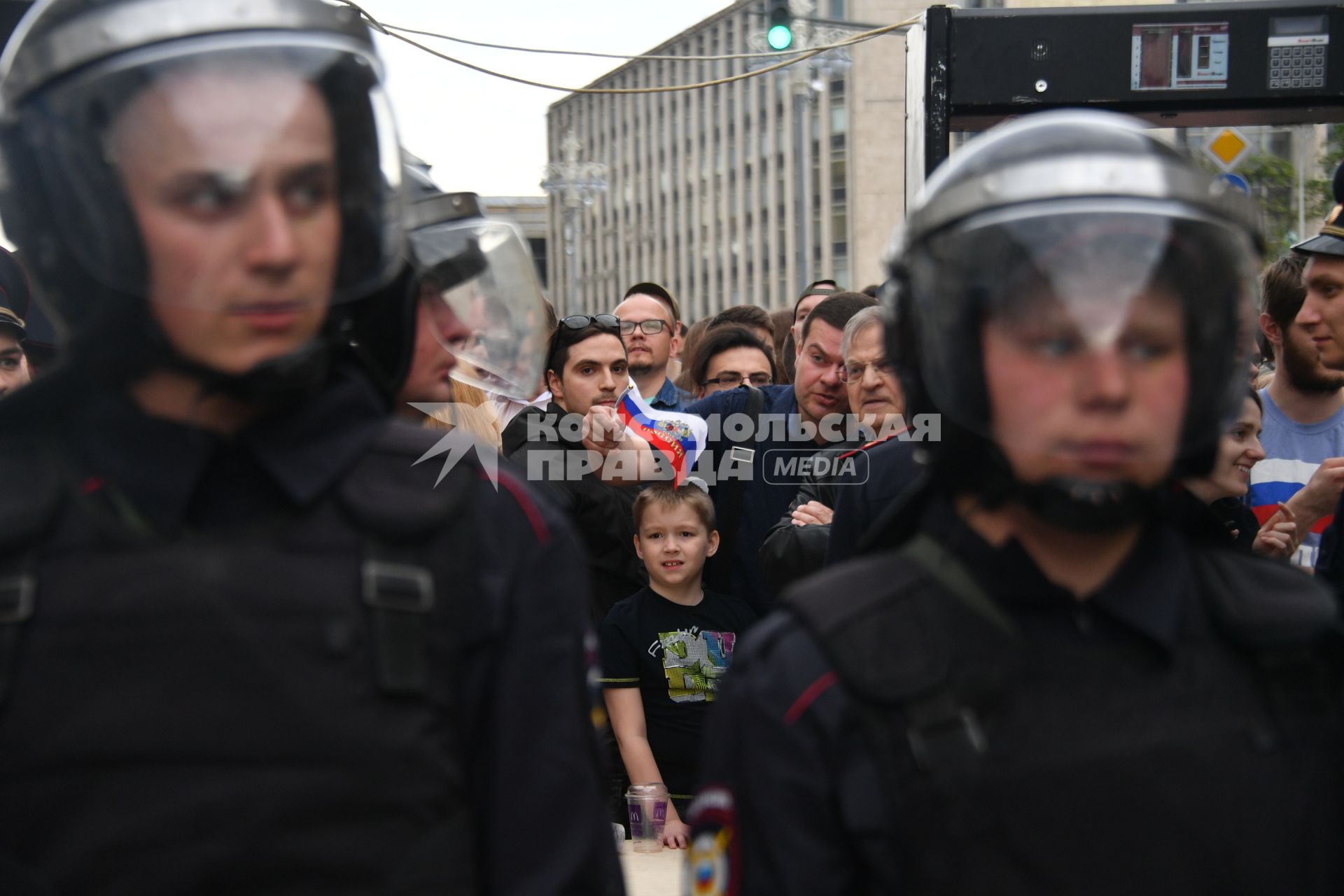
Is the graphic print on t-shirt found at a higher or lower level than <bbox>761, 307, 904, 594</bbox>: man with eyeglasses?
lower

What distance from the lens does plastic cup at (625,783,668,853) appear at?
405 cm

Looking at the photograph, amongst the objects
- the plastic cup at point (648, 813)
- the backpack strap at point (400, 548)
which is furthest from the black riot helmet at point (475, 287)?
the plastic cup at point (648, 813)

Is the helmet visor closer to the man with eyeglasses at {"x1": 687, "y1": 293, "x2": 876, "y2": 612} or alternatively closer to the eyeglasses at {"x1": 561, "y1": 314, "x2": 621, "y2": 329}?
the man with eyeglasses at {"x1": 687, "y1": 293, "x2": 876, "y2": 612}

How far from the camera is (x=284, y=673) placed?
1416 mm

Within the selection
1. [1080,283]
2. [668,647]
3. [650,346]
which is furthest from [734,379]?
[1080,283]

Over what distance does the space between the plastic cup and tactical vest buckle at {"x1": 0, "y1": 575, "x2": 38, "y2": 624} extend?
9.18ft

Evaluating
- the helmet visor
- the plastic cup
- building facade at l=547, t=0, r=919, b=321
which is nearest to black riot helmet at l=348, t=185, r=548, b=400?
the helmet visor

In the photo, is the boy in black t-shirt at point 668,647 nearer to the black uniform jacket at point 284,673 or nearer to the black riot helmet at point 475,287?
the black riot helmet at point 475,287

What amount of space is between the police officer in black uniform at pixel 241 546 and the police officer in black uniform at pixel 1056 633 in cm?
26

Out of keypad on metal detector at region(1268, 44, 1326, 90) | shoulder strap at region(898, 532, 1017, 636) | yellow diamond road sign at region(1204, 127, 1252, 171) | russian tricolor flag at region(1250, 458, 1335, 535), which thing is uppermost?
yellow diamond road sign at region(1204, 127, 1252, 171)

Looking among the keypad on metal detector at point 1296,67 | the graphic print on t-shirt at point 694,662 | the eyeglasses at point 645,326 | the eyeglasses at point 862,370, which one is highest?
the keypad on metal detector at point 1296,67

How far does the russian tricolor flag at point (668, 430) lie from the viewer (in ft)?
15.1

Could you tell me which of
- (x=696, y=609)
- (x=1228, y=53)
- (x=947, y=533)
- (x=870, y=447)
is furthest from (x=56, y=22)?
(x=1228, y=53)

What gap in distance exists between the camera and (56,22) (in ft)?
5.14
